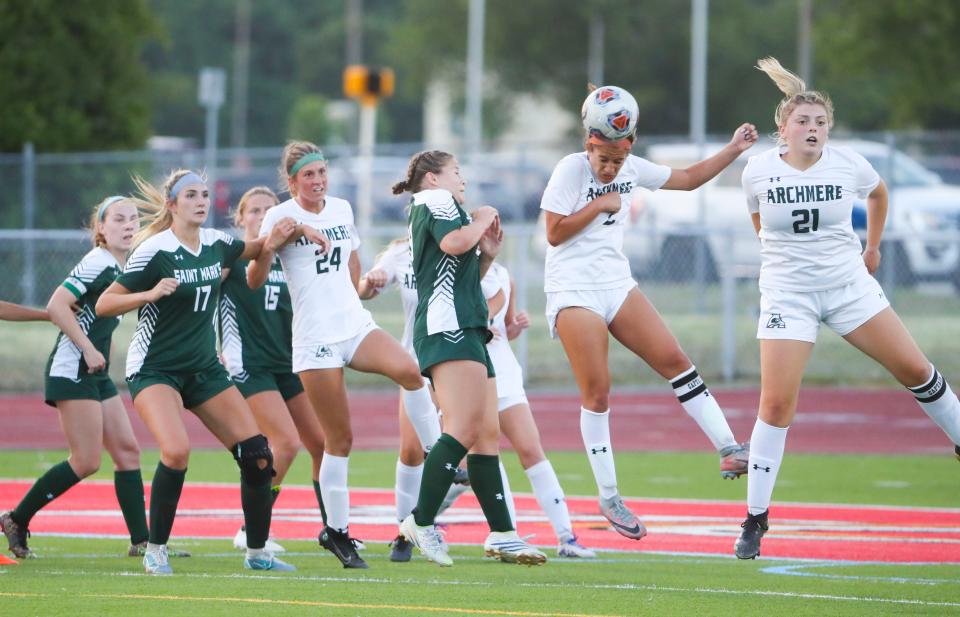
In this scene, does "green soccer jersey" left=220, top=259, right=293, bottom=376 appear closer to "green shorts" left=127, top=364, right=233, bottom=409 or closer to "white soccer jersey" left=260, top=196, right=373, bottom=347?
"white soccer jersey" left=260, top=196, right=373, bottom=347

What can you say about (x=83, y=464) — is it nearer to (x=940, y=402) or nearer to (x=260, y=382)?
(x=260, y=382)

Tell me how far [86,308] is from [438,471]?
2.47 meters

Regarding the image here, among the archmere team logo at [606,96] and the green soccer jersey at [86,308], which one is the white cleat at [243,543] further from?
the archmere team logo at [606,96]

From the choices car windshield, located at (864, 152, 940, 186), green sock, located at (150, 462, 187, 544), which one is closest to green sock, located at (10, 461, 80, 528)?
green sock, located at (150, 462, 187, 544)

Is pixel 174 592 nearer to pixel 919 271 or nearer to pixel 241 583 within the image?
pixel 241 583

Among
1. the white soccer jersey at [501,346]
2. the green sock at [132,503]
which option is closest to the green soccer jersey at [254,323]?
the green sock at [132,503]

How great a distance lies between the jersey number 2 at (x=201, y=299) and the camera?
9.01 m

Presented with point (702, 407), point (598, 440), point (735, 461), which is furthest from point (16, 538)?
point (735, 461)

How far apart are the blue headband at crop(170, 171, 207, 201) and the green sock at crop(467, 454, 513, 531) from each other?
2.14m

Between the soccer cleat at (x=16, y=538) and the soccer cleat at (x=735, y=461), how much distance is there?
3986mm

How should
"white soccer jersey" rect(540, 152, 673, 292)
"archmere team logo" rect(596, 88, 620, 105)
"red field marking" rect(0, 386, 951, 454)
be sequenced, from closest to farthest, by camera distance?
"archmere team logo" rect(596, 88, 620, 105)
"white soccer jersey" rect(540, 152, 673, 292)
"red field marking" rect(0, 386, 951, 454)

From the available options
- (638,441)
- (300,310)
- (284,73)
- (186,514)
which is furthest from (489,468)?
(284,73)

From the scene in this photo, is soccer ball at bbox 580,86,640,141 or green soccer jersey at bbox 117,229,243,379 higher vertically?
soccer ball at bbox 580,86,640,141

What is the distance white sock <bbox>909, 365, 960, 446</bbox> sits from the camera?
8898 millimetres
